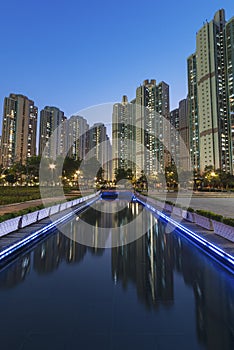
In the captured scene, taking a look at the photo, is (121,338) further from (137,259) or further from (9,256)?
(9,256)

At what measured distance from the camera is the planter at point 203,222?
374 inches

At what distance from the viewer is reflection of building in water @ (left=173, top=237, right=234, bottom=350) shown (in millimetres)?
3359

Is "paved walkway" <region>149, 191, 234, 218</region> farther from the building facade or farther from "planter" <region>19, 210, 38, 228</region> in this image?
the building facade

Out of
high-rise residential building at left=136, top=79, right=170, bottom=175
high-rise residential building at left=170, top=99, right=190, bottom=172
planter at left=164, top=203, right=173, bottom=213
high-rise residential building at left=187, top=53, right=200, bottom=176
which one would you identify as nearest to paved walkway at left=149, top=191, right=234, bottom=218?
planter at left=164, top=203, right=173, bottom=213

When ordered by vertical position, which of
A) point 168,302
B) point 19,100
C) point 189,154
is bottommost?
point 168,302

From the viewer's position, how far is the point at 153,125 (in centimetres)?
14138

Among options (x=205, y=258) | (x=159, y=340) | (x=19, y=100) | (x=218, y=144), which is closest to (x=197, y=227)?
(x=205, y=258)

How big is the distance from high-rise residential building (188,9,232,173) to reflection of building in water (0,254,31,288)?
114 metres

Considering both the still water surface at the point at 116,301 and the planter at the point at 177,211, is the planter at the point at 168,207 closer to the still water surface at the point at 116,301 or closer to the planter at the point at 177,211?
the planter at the point at 177,211

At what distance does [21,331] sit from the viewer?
3.45m

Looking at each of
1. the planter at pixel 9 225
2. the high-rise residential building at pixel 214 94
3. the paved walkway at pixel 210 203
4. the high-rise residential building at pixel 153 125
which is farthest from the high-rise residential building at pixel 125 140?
the planter at pixel 9 225

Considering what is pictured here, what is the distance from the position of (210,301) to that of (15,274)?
4637mm

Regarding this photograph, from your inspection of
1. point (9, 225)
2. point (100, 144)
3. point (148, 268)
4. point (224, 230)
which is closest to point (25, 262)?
point (9, 225)

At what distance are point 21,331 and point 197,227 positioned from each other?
871 cm
